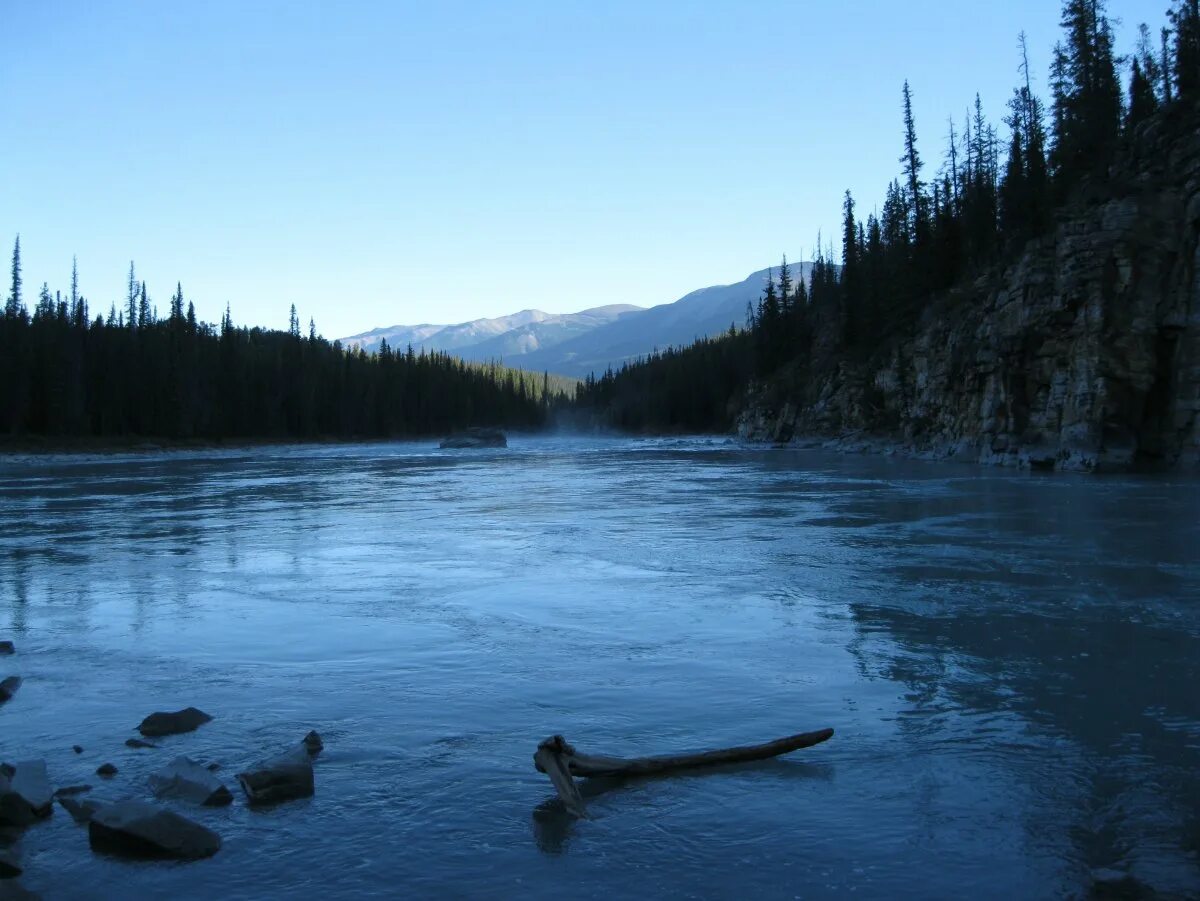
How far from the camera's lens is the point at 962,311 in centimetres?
5553

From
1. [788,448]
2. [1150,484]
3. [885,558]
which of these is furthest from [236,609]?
[788,448]

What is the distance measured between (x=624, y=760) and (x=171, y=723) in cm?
372

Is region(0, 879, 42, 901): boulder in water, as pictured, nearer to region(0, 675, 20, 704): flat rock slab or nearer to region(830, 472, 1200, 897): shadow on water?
region(0, 675, 20, 704): flat rock slab

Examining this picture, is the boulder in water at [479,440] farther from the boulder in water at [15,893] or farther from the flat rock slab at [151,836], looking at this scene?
the boulder in water at [15,893]

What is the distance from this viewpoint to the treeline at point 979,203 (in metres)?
53.0

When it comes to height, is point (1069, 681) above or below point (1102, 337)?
below

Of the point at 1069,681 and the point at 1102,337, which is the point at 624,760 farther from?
the point at 1102,337

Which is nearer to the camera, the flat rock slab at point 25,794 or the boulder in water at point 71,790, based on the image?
the flat rock slab at point 25,794

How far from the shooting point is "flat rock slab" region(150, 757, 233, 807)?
583 centimetres

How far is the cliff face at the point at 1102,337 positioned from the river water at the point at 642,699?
2153 centimetres

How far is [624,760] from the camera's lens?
609 centimetres

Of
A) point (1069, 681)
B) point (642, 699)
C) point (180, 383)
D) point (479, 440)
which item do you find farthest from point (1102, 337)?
point (180, 383)

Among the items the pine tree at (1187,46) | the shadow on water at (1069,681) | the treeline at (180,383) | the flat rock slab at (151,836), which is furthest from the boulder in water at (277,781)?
the treeline at (180,383)

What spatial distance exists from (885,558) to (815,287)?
3999 inches
